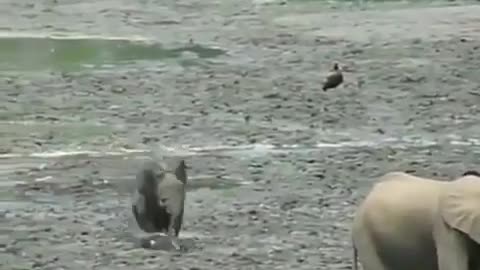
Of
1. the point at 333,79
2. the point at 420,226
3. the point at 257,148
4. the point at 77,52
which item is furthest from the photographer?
the point at 77,52

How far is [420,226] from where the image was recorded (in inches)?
223

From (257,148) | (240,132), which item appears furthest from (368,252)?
(240,132)

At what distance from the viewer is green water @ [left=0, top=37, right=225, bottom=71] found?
1462 cm

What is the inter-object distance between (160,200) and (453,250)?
9.25ft

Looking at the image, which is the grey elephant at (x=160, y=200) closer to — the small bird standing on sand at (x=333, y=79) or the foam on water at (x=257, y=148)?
the foam on water at (x=257, y=148)

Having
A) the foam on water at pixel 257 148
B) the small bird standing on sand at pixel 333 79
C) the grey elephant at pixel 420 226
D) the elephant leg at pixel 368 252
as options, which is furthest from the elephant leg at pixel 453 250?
the small bird standing on sand at pixel 333 79

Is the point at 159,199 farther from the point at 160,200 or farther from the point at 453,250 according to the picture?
the point at 453,250

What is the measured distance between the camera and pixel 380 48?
15.4 m

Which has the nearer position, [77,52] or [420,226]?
[420,226]

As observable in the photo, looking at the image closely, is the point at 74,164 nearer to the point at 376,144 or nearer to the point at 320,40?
the point at 376,144

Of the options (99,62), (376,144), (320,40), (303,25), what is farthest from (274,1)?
(376,144)

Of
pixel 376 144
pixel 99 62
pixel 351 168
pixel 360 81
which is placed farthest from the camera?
pixel 99 62

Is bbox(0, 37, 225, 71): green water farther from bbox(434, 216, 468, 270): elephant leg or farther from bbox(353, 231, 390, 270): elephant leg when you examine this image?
bbox(434, 216, 468, 270): elephant leg

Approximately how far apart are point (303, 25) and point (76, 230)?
9.12 metres
